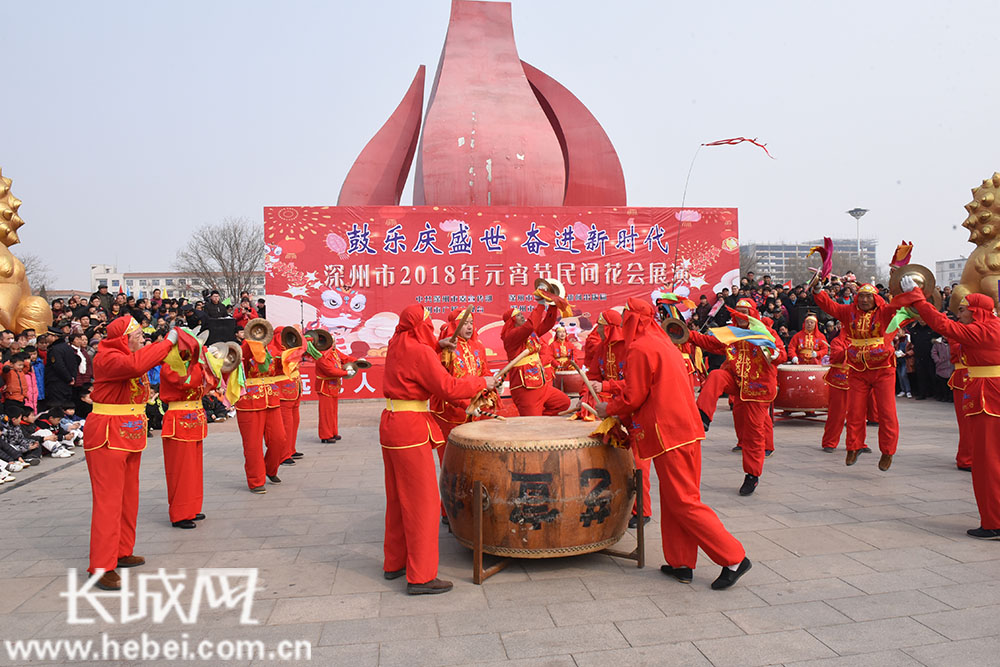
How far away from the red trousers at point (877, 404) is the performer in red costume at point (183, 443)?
17.2 ft

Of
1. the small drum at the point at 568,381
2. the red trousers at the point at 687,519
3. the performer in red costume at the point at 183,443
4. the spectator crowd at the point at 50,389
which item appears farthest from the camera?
the small drum at the point at 568,381

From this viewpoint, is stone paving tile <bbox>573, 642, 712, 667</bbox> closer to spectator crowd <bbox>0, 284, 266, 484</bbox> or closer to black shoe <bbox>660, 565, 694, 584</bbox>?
black shoe <bbox>660, 565, 694, 584</bbox>

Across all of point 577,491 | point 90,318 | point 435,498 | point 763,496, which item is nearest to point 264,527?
point 435,498

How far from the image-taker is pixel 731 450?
769 centimetres

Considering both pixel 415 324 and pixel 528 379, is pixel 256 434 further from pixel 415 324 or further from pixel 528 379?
pixel 415 324

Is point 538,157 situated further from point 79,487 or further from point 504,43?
point 79,487

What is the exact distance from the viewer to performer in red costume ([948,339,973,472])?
5.11 metres

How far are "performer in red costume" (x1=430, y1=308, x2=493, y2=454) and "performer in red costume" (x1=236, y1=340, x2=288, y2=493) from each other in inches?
62.3

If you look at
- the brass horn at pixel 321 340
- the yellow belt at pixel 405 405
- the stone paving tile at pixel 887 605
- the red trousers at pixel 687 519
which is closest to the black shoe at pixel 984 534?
the stone paving tile at pixel 887 605

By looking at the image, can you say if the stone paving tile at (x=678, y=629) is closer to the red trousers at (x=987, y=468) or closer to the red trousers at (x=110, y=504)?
the red trousers at (x=987, y=468)

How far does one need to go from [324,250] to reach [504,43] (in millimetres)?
6130

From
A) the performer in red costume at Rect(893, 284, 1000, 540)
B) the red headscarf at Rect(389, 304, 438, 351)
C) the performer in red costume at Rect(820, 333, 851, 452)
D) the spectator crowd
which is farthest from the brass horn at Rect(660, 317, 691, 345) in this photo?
the spectator crowd

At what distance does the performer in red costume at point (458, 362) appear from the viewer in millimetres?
5129

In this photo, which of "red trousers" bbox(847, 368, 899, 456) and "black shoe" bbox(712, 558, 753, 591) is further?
"red trousers" bbox(847, 368, 899, 456)
